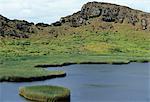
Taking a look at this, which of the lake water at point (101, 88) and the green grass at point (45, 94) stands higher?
the green grass at point (45, 94)

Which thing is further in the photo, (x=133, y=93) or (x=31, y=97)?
(x=133, y=93)

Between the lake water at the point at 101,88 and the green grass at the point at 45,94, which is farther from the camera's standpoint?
the lake water at the point at 101,88

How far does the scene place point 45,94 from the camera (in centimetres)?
5869

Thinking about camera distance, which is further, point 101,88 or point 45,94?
point 101,88

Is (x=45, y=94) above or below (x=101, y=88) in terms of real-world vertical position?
above

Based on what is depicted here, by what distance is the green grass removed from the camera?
57.2m

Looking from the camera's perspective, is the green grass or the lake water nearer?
the green grass

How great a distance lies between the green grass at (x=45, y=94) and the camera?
57188 mm

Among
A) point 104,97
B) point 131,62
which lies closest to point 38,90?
point 104,97

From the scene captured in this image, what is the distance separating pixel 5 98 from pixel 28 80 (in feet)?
62.6

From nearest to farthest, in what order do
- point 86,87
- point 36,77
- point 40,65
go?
point 86,87 → point 36,77 → point 40,65

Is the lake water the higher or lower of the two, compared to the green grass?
lower

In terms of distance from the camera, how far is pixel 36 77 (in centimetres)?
8212

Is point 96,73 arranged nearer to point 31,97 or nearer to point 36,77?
point 36,77
